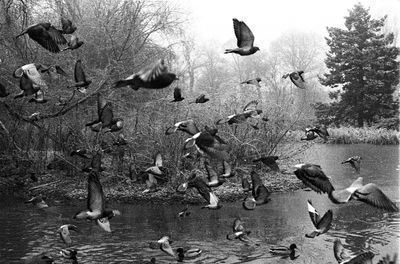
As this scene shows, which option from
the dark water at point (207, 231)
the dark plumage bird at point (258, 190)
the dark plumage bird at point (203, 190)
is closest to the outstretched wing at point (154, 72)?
the dark plumage bird at point (258, 190)

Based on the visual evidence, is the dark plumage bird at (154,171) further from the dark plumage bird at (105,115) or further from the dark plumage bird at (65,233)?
the dark plumage bird at (65,233)

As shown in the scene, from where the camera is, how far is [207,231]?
777 centimetres

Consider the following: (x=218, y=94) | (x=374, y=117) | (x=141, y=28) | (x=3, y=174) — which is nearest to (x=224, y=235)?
(x=218, y=94)

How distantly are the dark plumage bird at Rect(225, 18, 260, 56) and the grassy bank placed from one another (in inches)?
808

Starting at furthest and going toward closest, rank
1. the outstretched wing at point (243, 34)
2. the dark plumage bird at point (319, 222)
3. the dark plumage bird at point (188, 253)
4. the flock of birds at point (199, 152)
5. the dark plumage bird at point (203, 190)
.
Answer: the dark plumage bird at point (188, 253), the dark plumage bird at point (203, 190), the dark plumage bird at point (319, 222), the outstretched wing at point (243, 34), the flock of birds at point (199, 152)

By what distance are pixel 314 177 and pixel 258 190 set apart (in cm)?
117

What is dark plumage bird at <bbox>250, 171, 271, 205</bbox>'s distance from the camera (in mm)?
5293

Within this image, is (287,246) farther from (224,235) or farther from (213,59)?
(213,59)

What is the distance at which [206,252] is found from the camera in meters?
6.51

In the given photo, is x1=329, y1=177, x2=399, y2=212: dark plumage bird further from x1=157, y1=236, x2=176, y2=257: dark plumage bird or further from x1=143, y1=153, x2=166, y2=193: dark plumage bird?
x1=157, y1=236, x2=176, y2=257: dark plumage bird

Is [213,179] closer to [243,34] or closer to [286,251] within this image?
[286,251]

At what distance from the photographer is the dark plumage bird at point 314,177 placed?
433cm

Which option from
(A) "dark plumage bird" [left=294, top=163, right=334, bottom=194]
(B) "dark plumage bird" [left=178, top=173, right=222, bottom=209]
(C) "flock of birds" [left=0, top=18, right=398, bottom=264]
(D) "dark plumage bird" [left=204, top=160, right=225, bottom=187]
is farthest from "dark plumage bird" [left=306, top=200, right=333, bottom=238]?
(B) "dark plumage bird" [left=178, top=173, right=222, bottom=209]

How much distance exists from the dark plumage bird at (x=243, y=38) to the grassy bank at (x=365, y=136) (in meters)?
20.5
